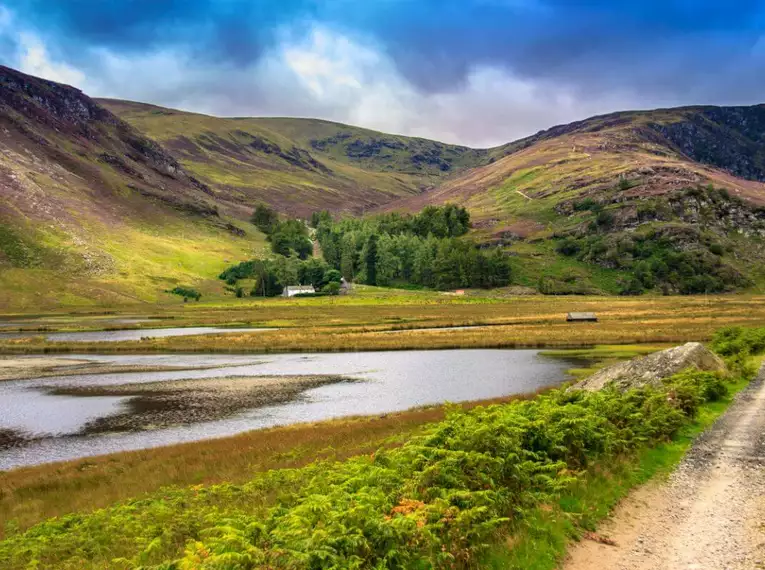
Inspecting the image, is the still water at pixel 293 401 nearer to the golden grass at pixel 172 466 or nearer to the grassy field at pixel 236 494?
the golden grass at pixel 172 466

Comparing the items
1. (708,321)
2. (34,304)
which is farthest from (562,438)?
(34,304)

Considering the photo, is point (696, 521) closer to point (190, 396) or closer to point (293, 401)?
Result: point (293, 401)

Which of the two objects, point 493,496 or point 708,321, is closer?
point 493,496

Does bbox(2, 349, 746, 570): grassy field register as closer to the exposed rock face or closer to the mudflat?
the exposed rock face

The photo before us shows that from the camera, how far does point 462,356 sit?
73.4m

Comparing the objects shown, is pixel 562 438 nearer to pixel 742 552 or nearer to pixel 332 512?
pixel 742 552

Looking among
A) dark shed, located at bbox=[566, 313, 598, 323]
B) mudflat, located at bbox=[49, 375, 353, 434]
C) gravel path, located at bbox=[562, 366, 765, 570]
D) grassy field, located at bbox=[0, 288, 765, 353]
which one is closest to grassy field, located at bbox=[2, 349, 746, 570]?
gravel path, located at bbox=[562, 366, 765, 570]

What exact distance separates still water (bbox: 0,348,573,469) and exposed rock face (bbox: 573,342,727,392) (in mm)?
11055

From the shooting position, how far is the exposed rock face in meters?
35.0

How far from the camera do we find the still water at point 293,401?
38.4 meters

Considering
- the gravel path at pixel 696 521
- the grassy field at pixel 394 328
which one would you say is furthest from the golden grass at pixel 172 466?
the grassy field at pixel 394 328

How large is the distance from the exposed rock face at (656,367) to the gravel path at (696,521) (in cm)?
1244

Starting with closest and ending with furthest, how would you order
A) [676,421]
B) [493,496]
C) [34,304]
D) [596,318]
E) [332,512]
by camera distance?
1. [332,512]
2. [493,496]
3. [676,421]
4. [596,318]
5. [34,304]

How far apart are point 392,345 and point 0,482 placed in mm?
57774
